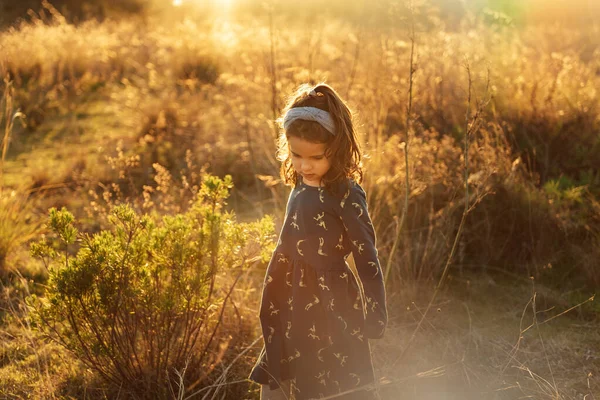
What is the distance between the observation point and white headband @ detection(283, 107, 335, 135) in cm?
210

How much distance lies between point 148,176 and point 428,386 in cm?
358

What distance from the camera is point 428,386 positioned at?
9.91 feet

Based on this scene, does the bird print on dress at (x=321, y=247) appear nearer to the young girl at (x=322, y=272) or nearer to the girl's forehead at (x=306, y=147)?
the young girl at (x=322, y=272)

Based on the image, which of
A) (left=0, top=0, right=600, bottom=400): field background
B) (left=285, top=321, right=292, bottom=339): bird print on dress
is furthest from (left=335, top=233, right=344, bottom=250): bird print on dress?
(left=0, top=0, right=600, bottom=400): field background

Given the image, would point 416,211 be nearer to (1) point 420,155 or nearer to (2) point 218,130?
(1) point 420,155

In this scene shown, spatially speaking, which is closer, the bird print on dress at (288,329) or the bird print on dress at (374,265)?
the bird print on dress at (374,265)

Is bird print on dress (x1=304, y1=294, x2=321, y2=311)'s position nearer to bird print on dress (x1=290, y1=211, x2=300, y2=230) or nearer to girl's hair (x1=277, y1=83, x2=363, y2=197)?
bird print on dress (x1=290, y1=211, x2=300, y2=230)

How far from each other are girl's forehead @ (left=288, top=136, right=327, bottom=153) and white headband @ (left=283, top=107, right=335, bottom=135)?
0.18 feet

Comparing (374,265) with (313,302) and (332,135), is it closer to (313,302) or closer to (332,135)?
(313,302)

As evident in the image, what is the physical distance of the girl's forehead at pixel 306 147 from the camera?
2.13 m

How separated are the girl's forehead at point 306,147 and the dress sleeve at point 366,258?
182 millimetres

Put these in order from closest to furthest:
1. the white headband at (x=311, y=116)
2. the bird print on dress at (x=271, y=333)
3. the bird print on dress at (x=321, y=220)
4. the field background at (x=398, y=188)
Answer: the white headband at (x=311, y=116)
the bird print on dress at (x=321, y=220)
the bird print on dress at (x=271, y=333)
the field background at (x=398, y=188)

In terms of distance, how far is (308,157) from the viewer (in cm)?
215

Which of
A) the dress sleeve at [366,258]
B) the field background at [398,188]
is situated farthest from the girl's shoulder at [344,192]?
the field background at [398,188]
